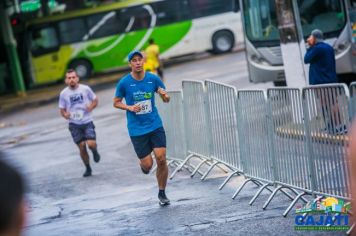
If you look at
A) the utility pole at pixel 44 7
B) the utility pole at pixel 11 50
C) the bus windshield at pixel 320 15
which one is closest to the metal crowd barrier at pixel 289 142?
the bus windshield at pixel 320 15

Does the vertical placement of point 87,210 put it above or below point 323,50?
below

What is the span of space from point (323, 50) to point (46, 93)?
22.4 meters

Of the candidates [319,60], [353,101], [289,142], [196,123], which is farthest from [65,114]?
[353,101]

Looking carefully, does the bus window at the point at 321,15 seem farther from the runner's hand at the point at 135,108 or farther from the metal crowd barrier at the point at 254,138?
the runner's hand at the point at 135,108

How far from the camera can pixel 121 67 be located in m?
39.5

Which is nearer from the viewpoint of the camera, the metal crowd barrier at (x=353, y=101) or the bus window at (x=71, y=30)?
the metal crowd barrier at (x=353, y=101)

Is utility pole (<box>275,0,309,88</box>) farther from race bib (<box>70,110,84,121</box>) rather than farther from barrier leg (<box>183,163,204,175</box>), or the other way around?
race bib (<box>70,110,84,121</box>)

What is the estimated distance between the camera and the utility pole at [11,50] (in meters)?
33.5

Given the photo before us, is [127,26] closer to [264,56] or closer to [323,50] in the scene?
[264,56]

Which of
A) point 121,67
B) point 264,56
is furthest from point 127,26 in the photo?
point 264,56

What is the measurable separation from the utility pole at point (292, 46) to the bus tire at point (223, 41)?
22.1 m

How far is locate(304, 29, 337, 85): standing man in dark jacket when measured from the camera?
523 inches

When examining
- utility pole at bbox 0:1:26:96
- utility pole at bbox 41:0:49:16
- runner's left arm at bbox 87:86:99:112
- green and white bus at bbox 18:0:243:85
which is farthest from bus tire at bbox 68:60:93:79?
runner's left arm at bbox 87:86:99:112

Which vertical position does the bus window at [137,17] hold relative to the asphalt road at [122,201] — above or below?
above
